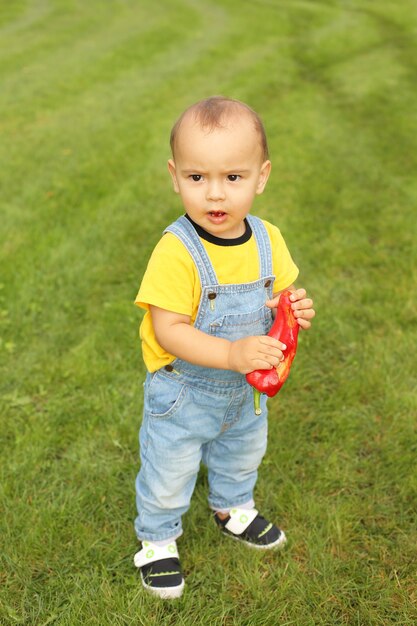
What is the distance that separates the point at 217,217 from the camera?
1.95 metres

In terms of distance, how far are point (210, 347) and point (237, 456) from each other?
73 centimetres

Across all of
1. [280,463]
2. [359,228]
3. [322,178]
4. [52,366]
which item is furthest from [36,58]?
[280,463]

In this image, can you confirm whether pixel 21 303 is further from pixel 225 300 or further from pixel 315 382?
pixel 225 300

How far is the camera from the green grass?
2.42m

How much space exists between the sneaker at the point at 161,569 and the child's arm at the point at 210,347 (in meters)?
0.92

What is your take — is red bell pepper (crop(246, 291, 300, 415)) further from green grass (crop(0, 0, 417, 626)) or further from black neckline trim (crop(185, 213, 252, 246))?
green grass (crop(0, 0, 417, 626))

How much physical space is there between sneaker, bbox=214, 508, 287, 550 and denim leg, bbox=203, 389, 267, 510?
0.16 feet

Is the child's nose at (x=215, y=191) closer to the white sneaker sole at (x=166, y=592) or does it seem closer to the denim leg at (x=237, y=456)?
the denim leg at (x=237, y=456)

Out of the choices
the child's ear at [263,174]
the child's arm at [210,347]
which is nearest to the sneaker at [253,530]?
the child's arm at [210,347]

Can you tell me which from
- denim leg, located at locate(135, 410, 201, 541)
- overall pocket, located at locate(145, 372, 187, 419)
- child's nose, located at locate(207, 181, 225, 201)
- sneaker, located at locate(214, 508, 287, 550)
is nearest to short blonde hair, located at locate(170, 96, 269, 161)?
child's nose, located at locate(207, 181, 225, 201)

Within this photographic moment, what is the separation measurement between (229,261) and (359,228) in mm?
3639

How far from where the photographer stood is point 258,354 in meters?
1.86

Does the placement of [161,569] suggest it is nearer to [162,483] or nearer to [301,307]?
[162,483]

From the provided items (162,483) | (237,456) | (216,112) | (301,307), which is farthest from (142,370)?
(216,112)
